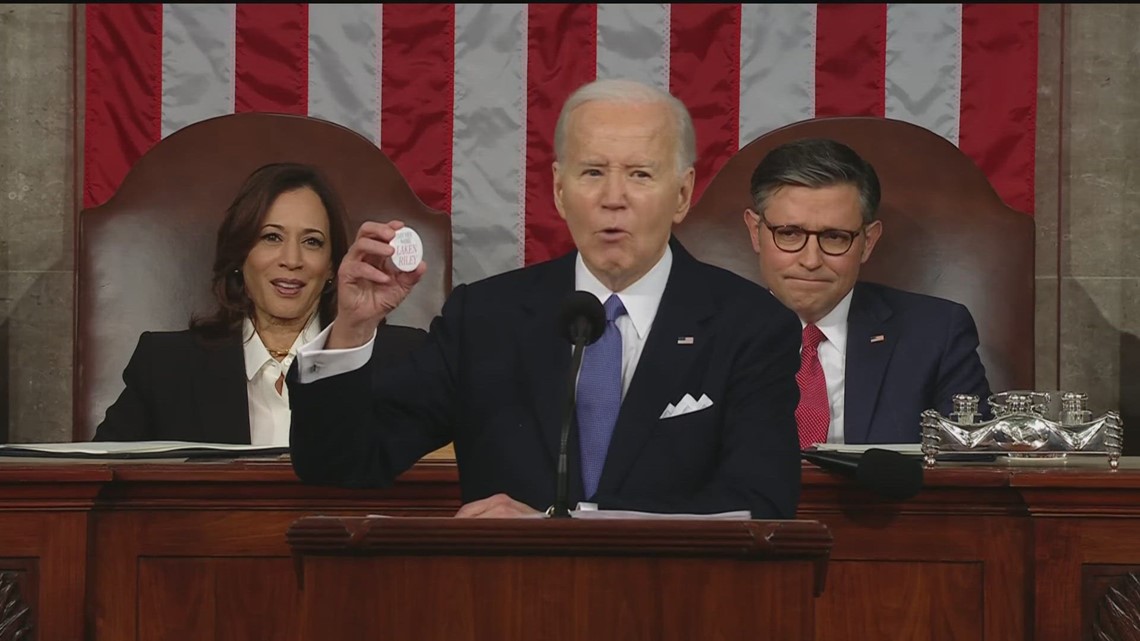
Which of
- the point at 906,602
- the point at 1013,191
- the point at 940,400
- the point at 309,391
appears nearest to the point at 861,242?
the point at 940,400

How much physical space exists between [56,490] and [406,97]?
2.44 metres

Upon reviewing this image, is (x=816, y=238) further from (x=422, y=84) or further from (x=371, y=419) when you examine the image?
(x=371, y=419)

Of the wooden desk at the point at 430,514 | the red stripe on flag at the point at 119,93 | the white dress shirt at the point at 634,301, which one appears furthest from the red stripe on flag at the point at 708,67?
the wooden desk at the point at 430,514

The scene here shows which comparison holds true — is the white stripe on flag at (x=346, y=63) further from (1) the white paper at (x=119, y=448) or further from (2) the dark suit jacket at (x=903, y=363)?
(1) the white paper at (x=119, y=448)

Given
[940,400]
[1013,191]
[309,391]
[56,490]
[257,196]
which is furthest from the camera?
[1013,191]

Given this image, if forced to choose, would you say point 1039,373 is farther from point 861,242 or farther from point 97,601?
point 97,601

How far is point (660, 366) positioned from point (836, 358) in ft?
4.28

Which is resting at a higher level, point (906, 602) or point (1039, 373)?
point (1039, 373)

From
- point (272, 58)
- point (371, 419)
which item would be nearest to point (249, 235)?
point (272, 58)

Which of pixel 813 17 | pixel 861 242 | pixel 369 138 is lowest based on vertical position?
pixel 861 242

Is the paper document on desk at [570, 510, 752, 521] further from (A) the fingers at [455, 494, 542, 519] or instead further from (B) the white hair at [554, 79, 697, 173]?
(B) the white hair at [554, 79, 697, 173]

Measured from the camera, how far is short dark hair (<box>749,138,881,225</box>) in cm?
407

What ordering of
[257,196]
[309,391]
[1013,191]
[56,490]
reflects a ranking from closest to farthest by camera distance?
[309,391] → [56,490] → [257,196] → [1013,191]

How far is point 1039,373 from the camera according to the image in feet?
16.7
